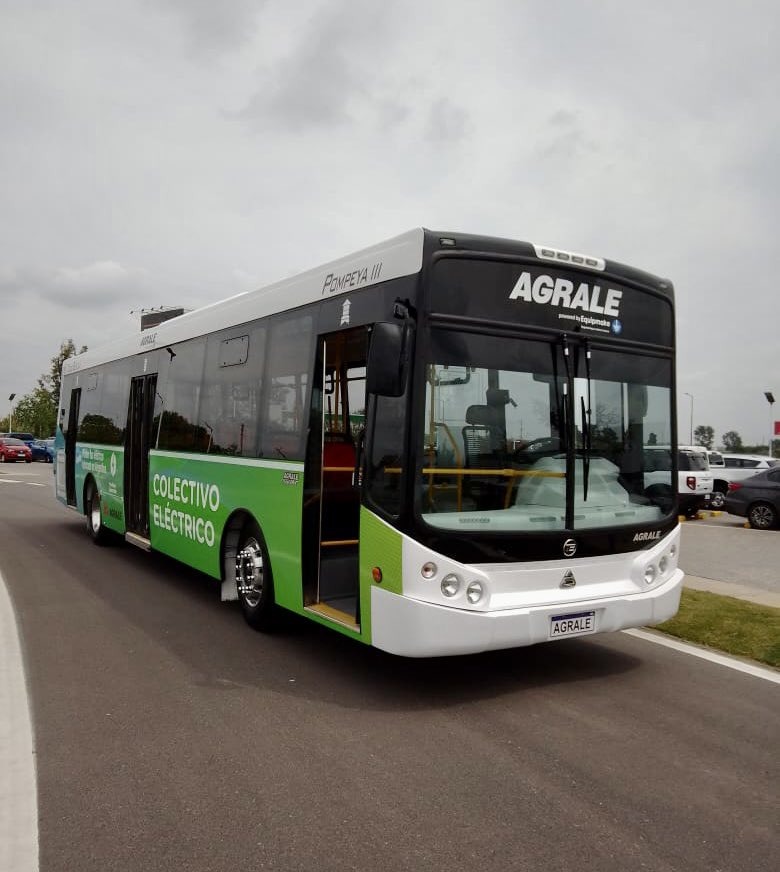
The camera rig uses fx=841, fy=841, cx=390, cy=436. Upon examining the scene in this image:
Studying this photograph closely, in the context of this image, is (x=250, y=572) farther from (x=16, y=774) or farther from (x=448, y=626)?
(x=16, y=774)

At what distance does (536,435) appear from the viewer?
18.4 ft

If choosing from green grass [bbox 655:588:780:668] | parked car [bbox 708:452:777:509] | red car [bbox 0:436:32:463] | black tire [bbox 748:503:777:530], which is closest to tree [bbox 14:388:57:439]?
red car [bbox 0:436:32:463]

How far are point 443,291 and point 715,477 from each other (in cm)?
2333

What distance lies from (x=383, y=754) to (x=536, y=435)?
7.45 ft

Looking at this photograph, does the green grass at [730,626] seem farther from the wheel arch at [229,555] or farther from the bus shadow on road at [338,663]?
the wheel arch at [229,555]

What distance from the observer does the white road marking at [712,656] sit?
6.14m

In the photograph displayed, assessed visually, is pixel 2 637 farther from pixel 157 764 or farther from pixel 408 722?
pixel 408 722

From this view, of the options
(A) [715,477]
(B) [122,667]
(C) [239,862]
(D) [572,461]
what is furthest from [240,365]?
(A) [715,477]

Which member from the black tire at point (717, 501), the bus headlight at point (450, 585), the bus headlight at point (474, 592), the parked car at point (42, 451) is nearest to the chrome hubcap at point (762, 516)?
the black tire at point (717, 501)

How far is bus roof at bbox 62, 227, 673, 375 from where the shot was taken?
→ 5465 mm

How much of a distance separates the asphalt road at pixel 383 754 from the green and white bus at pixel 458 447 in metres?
0.50

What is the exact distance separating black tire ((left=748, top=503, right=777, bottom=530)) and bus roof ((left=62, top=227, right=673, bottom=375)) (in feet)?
41.4

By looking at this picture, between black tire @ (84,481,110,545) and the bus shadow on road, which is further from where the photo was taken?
black tire @ (84,481,110,545)

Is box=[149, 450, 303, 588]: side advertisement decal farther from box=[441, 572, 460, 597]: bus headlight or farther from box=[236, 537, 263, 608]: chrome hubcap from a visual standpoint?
box=[441, 572, 460, 597]: bus headlight
